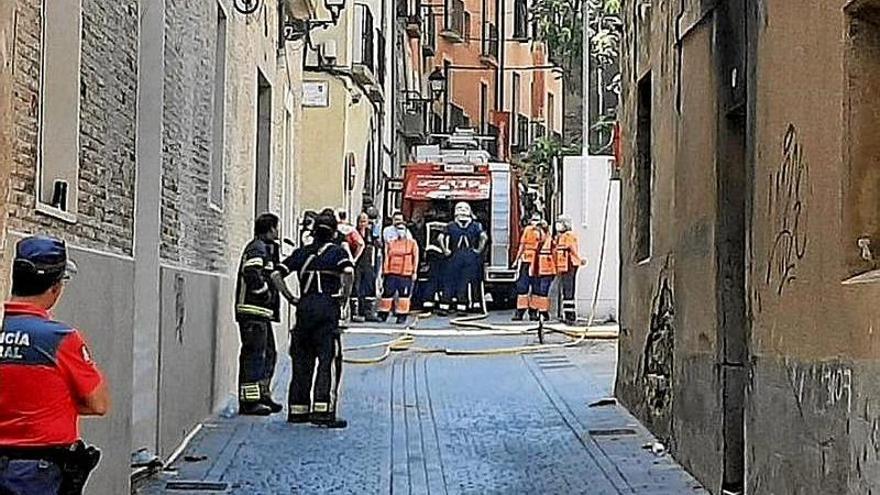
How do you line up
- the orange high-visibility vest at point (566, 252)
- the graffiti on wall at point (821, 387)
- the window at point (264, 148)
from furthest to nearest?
1. the orange high-visibility vest at point (566, 252)
2. the window at point (264, 148)
3. the graffiti on wall at point (821, 387)

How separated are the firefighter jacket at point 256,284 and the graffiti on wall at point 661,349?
11.2ft

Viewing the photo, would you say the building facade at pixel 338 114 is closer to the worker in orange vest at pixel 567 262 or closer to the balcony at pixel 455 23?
the worker in orange vest at pixel 567 262

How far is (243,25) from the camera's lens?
18.3 meters

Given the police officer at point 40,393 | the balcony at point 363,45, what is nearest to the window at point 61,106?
the police officer at point 40,393

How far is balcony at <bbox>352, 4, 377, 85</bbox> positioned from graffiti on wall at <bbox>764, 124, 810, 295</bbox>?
84.1 feet

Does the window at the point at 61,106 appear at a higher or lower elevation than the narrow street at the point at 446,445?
higher

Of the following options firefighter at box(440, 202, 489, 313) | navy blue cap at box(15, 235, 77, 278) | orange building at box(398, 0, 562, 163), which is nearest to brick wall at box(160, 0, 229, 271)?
navy blue cap at box(15, 235, 77, 278)

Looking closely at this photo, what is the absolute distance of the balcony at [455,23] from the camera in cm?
6281

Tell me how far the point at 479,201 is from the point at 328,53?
5.90 metres

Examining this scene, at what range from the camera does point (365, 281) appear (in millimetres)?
31078

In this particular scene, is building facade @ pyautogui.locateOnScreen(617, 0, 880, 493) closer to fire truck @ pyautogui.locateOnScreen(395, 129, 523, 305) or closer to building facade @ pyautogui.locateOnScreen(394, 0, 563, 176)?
fire truck @ pyautogui.locateOnScreen(395, 129, 523, 305)

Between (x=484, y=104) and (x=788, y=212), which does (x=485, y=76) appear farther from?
(x=788, y=212)

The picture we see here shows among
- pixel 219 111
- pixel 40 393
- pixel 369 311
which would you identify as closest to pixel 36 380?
pixel 40 393

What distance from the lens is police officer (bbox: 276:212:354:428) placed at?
15398 millimetres
